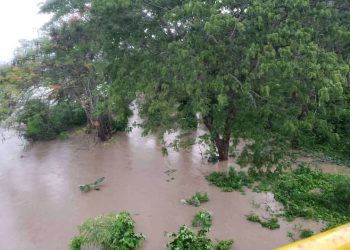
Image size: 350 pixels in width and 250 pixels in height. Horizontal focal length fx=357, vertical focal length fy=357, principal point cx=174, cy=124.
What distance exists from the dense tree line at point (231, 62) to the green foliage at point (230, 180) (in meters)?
0.87

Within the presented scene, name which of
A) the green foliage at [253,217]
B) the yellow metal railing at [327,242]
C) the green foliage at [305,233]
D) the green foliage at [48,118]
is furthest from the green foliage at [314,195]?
the green foliage at [48,118]

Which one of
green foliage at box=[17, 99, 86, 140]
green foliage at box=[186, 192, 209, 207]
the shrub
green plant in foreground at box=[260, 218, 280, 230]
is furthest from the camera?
green foliage at box=[17, 99, 86, 140]

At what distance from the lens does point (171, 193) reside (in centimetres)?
874

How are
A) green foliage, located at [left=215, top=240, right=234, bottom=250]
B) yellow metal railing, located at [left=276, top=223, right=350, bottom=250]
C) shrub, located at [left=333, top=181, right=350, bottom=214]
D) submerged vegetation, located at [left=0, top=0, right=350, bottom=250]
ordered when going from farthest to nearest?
shrub, located at [left=333, top=181, right=350, bottom=214], green foliage, located at [left=215, top=240, right=234, bottom=250], submerged vegetation, located at [left=0, top=0, right=350, bottom=250], yellow metal railing, located at [left=276, top=223, right=350, bottom=250]

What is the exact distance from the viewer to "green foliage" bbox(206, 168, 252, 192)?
884cm

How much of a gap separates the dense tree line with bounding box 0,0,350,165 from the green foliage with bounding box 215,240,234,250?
71.1 inches

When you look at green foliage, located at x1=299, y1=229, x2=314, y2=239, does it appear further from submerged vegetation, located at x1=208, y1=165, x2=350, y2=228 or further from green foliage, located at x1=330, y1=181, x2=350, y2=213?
green foliage, located at x1=330, y1=181, x2=350, y2=213

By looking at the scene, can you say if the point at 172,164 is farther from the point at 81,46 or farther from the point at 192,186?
the point at 81,46

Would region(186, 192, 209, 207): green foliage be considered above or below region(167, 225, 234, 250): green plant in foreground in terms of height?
below

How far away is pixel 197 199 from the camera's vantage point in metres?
8.20

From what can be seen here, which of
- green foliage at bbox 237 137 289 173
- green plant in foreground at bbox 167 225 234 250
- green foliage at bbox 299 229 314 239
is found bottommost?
green foliage at bbox 299 229 314 239

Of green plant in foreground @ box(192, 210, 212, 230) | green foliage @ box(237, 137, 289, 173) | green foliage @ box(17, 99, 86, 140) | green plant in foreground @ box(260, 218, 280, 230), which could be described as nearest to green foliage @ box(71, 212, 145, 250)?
green plant in foreground @ box(192, 210, 212, 230)

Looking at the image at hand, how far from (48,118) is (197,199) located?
635cm

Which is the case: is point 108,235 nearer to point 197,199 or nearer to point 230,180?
point 197,199
